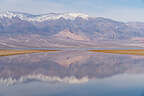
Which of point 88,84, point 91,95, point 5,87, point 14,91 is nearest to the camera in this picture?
point 91,95

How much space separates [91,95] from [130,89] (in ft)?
22.6

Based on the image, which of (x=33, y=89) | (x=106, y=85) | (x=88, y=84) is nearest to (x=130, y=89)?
(x=106, y=85)

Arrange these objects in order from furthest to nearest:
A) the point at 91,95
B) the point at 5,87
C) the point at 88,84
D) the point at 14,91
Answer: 1. the point at 88,84
2. the point at 5,87
3. the point at 14,91
4. the point at 91,95

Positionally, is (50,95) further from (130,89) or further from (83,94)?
(130,89)

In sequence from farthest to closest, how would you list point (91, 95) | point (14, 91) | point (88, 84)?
point (88, 84) → point (14, 91) → point (91, 95)

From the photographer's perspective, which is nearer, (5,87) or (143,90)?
(143,90)

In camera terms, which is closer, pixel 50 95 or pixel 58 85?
pixel 50 95

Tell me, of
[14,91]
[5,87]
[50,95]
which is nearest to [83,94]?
[50,95]

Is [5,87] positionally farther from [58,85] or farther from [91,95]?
[91,95]

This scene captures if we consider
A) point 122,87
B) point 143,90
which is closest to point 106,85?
point 122,87

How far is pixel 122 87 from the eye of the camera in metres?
34.3

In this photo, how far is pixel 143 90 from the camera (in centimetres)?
3191

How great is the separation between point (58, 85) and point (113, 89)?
857cm

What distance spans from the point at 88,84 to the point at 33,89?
896 cm
